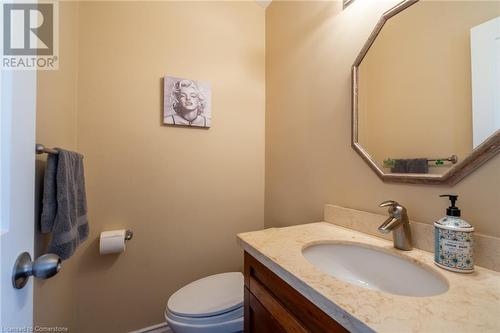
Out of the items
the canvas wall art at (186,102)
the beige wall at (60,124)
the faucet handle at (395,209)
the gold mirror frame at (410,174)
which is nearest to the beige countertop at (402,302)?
the faucet handle at (395,209)

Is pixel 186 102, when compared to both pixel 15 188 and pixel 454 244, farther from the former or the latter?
pixel 454 244

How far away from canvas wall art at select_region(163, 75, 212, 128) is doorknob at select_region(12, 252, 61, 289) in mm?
1103

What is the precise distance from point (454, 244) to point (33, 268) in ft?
3.27

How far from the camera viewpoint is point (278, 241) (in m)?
0.80

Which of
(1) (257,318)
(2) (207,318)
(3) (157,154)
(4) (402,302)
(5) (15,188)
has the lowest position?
(2) (207,318)

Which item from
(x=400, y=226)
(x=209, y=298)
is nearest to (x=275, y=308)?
(x=400, y=226)

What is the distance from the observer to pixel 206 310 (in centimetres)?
103

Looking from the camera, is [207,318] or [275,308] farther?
[207,318]

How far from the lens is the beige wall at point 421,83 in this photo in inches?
27.2

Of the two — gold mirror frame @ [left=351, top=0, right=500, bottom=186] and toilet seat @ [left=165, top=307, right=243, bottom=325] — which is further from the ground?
gold mirror frame @ [left=351, top=0, right=500, bottom=186]

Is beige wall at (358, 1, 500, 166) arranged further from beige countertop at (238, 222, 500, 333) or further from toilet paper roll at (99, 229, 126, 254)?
toilet paper roll at (99, 229, 126, 254)

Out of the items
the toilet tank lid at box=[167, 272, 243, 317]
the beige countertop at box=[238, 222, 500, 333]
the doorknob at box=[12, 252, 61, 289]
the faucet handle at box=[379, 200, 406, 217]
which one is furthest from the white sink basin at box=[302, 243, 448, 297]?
the doorknob at box=[12, 252, 61, 289]

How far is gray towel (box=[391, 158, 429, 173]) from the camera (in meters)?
0.78

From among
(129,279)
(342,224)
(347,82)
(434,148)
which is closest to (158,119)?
(129,279)
